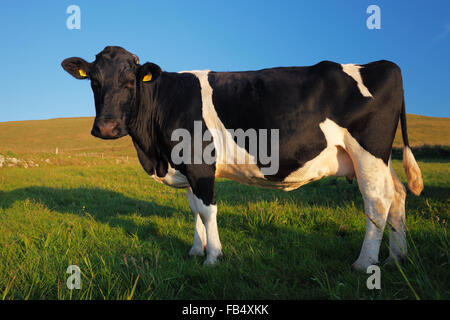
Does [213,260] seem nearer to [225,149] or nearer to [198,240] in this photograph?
[198,240]

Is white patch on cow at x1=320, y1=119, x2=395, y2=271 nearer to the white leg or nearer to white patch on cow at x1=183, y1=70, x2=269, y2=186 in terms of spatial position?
white patch on cow at x1=183, y1=70, x2=269, y2=186

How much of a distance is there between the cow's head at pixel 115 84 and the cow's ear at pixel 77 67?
14mm

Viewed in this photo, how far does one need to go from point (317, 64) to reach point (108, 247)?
3.97 metres

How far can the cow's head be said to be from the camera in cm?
372

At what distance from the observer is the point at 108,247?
166 inches

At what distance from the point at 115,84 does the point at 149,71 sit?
51 cm

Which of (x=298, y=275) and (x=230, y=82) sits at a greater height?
(x=230, y=82)

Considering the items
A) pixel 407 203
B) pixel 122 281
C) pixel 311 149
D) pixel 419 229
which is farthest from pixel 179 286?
pixel 407 203

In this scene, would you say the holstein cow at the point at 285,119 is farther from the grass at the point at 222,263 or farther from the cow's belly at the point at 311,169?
the grass at the point at 222,263

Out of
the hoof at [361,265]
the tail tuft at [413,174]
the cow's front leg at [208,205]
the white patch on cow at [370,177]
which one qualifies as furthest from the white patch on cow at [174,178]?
the tail tuft at [413,174]

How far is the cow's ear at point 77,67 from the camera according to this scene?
4180 millimetres

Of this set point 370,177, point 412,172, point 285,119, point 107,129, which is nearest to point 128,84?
point 107,129

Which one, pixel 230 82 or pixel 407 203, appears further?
pixel 407 203
